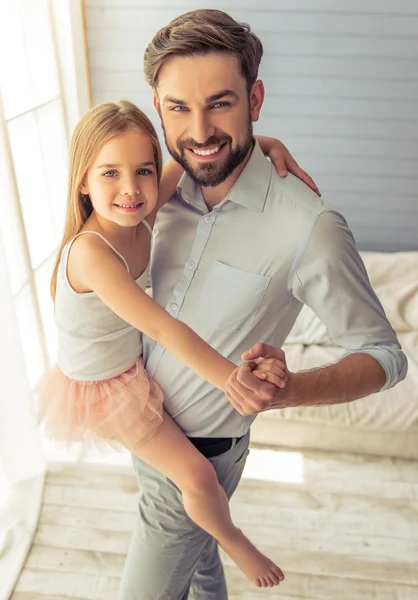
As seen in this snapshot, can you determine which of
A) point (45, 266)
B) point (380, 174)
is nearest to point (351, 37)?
point (380, 174)

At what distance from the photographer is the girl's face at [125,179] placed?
134cm

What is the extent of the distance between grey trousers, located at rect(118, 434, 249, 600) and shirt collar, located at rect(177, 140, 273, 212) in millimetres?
609

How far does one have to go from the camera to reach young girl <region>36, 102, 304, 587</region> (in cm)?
130

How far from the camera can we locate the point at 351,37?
10.2 feet

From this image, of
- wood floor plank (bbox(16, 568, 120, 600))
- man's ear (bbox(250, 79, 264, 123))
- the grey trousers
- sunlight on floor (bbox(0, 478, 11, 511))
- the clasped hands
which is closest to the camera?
the clasped hands

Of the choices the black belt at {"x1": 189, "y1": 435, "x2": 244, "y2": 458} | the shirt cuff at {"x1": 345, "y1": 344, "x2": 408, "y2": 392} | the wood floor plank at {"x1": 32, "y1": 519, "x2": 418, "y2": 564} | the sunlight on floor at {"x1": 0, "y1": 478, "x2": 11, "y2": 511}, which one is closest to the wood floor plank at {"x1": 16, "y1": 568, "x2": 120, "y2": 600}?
the wood floor plank at {"x1": 32, "y1": 519, "x2": 418, "y2": 564}

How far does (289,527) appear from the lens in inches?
101

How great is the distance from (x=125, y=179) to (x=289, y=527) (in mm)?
1792

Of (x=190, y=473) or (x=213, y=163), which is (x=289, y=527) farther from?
(x=213, y=163)

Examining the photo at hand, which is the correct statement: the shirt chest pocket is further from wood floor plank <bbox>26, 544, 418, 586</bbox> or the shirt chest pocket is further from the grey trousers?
wood floor plank <bbox>26, 544, 418, 586</bbox>

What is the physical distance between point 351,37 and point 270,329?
2253 mm

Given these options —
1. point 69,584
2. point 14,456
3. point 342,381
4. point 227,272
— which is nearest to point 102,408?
point 227,272

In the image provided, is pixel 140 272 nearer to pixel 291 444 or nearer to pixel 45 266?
pixel 45 266

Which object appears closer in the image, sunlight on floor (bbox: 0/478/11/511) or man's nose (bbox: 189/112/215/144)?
man's nose (bbox: 189/112/215/144)
